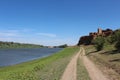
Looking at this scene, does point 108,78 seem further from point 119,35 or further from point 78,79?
point 119,35

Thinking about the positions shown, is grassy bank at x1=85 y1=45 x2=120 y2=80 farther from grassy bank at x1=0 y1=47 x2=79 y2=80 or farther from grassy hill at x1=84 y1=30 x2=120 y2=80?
grassy bank at x1=0 y1=47 x2=79 y2=80

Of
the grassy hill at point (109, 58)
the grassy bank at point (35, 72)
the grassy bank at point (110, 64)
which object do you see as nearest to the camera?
the grassy bank at point (35, 72)

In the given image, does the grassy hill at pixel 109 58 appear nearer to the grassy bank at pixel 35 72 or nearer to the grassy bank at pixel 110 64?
the grassy bank at pixel 110 64

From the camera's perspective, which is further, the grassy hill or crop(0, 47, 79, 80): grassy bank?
the grassy hill

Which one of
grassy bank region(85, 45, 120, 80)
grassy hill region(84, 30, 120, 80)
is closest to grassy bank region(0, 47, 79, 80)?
grassy bank region(85, 45, 120, 80)

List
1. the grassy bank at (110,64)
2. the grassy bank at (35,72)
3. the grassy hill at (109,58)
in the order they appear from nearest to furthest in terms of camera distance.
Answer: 1. the grassy bank at (35,72)
2. the grassy bank at (110,64)
3. the grassy hill at (109,58)

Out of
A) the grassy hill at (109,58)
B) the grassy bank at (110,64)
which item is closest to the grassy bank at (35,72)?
the grassy bank at (110,64)

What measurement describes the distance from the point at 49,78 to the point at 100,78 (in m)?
4.81

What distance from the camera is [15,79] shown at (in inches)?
846

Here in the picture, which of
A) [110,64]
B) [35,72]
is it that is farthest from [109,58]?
[35,72]

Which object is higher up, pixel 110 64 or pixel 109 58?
pixel 109 58

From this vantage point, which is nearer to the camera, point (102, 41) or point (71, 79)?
point (71, 79)

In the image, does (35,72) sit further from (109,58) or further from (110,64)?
(109,58)

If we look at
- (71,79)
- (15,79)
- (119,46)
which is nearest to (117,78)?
(71,79)
